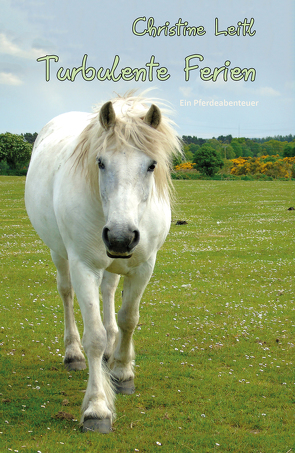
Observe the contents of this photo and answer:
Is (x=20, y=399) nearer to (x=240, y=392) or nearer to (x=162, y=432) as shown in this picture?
(x=162, y=432)

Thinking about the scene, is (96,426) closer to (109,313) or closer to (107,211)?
(109,313)


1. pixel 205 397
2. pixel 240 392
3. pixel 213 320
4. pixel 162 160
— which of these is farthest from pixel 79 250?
pixel 213 320

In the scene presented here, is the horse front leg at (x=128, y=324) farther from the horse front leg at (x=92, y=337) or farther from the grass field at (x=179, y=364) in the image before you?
the horse front leg at (x=92, y=337)

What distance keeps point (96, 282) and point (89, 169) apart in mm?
1130

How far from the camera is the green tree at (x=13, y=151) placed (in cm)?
7119

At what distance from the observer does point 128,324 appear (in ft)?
17.4

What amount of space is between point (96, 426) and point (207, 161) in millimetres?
63651

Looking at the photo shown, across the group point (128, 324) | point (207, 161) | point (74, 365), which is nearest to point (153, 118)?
point (128, 324)

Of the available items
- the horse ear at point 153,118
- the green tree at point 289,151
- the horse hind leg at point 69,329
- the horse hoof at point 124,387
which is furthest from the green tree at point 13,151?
the horse ear at point 153,118

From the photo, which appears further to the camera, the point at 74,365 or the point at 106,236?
the point at 74,365

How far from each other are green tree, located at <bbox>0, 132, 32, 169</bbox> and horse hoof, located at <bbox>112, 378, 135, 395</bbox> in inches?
2722

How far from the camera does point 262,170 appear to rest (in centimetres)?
6912

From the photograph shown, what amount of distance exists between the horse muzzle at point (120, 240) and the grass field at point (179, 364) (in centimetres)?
180

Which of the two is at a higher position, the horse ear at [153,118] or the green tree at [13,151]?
the green tree at [13,151]
